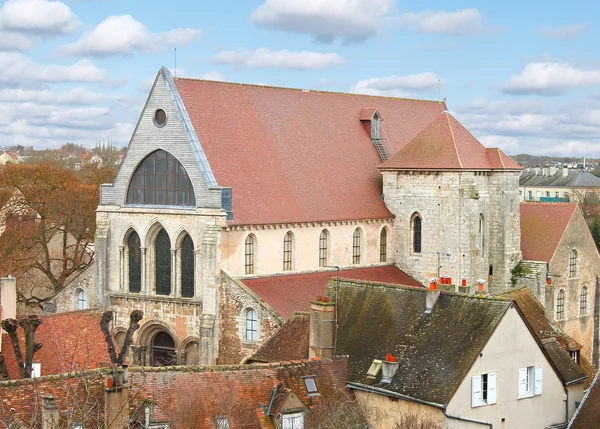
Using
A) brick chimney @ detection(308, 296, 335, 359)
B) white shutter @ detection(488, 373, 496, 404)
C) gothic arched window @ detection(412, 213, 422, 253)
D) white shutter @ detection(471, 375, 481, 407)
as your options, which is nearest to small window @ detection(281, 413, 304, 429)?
brick chimney @ detection(308, 296, 335, 359)

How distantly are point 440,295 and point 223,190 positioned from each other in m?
14.9

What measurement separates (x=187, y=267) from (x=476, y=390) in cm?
1938

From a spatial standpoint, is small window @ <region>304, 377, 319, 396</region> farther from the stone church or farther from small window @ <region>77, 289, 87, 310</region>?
small window @ <region>77, 289, 87, 310</region>

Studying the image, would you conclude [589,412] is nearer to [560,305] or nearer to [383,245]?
[383,245]

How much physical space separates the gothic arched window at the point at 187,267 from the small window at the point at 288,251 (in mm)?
4263

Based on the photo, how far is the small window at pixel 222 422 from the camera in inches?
1169

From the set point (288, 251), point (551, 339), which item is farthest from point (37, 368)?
point (551, 339)

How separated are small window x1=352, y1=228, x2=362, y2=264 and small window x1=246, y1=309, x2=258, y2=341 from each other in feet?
29.4

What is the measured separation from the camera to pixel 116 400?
2755cm

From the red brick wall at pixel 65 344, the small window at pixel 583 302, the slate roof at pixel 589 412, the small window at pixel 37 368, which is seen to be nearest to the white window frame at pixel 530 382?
the slate roof at pixel 589 412

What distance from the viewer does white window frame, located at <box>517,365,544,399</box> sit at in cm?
3497

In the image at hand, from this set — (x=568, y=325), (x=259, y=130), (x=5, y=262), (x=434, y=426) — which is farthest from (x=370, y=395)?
(x=5, y=262)

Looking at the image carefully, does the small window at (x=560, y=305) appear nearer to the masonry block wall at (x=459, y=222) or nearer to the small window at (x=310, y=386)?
the masonry block wall at (x=459, y=222)

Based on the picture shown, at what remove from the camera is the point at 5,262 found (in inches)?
2424
